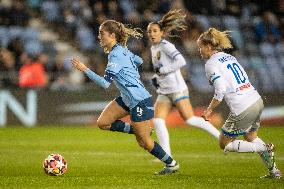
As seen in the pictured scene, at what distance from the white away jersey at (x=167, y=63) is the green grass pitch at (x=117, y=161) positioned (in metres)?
1.24

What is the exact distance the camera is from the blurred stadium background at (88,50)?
22297mm

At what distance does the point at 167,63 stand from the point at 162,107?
733 mm

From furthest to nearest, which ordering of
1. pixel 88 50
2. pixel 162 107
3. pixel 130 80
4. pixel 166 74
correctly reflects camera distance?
pixel 88 50 → pixel 166 74 → pixel 162 107 → pixel 130 80

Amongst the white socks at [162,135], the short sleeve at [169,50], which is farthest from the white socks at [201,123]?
the short sleeve at [169,50]

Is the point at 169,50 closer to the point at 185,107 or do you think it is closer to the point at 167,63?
the point at 167,63

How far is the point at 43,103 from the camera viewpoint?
2230 cm

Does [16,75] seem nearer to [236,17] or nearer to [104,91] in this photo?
[104,91]

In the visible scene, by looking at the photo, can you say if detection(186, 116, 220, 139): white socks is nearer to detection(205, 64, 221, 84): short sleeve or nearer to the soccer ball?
detection(205, 64, 221, 84): short sleeve

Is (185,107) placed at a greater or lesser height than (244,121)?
lesser

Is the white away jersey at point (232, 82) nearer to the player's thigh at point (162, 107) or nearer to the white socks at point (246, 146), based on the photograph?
the white socks at point (246, 146)

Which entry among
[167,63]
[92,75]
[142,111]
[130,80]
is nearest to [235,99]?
[142,111]

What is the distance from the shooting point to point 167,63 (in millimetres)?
14195

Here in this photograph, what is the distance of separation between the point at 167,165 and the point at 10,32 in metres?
13.6

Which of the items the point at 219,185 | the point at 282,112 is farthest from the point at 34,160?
the point at 282,112
